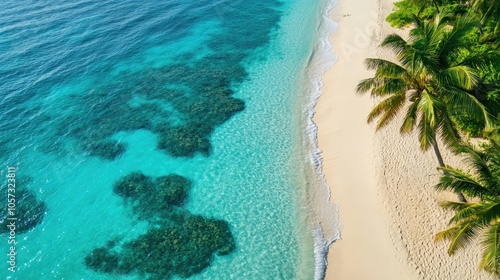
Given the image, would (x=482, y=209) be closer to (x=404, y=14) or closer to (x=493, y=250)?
(x=493, y=250)

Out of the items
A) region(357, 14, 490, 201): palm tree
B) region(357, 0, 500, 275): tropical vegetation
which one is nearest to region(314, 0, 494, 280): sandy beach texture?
region(357, 0, 500, 275): tropical vegetation

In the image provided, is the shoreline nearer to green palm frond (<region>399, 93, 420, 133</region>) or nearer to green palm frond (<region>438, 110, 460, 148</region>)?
green palm frond (<region>399, 93, 420, 133</region>)

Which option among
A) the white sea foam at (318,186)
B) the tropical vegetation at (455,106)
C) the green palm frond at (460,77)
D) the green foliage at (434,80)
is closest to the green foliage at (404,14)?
the white sea foam at (318,186)

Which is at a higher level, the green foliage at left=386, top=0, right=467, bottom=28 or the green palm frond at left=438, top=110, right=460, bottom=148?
the green foliage at left=386, top=0, right=467, bottom=28

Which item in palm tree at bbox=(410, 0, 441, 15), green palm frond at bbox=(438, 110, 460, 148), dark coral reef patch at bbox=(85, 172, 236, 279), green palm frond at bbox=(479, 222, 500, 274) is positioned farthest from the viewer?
palm tree at bbox=(410, 0, 441, 15)

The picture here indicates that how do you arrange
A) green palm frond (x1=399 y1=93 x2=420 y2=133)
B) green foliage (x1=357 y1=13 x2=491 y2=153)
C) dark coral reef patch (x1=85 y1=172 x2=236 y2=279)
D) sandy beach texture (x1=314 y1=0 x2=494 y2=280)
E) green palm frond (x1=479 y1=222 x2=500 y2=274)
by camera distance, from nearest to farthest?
green palm frond (x1=479 y1=222 x2=500 y2=274) → green foliage (x1=357 y1=13 x2=491 y2=153) → green palm frond (x1=399 y1=93 x2=420 y2=133) → sandy beach texture (x1=314 y1=0 x2=494 y2=280) → dark coral reef patch (x1=85 y1=172 x2=236 y2=279)

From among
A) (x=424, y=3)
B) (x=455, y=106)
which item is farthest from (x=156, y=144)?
(x=424, y=3)
